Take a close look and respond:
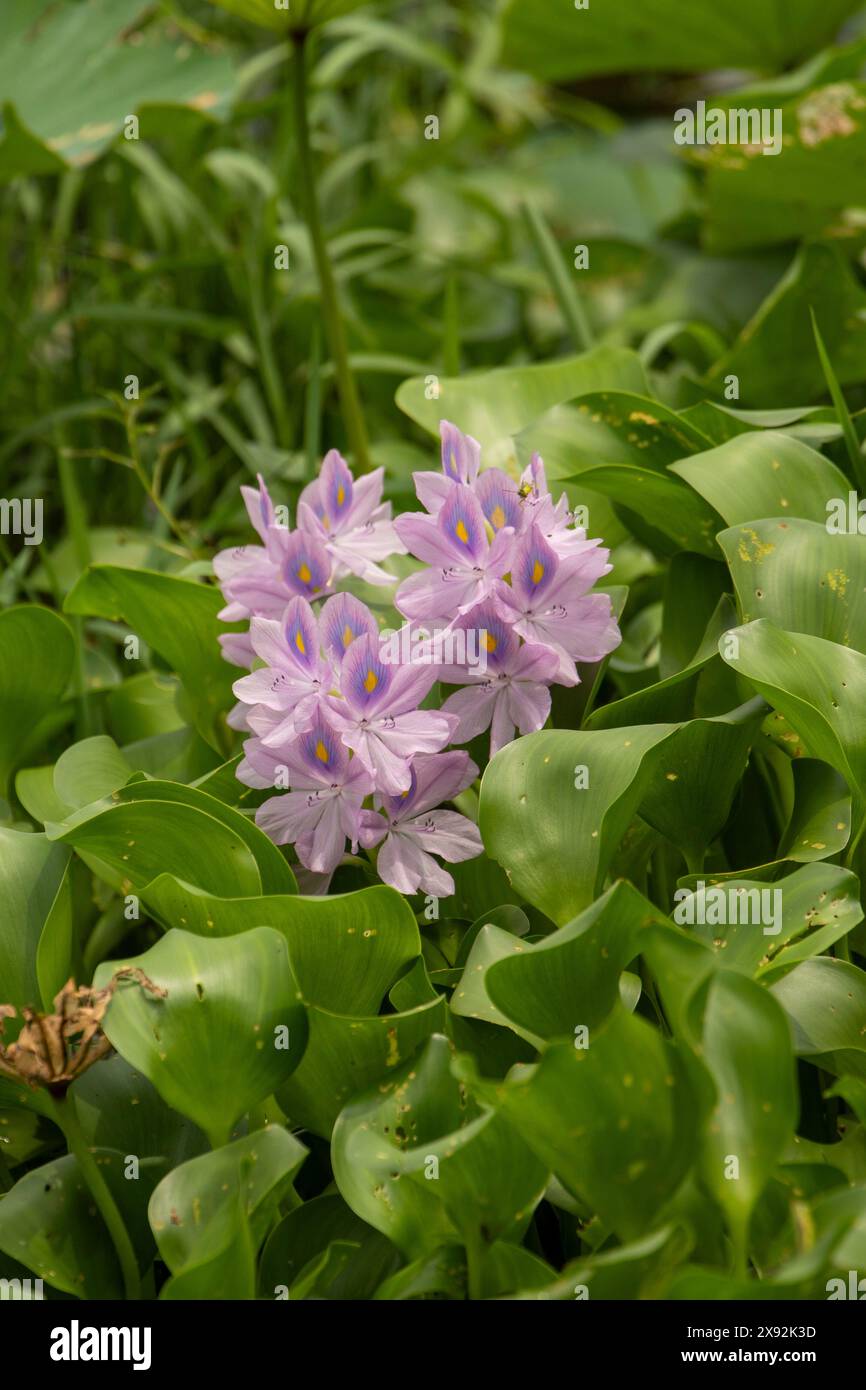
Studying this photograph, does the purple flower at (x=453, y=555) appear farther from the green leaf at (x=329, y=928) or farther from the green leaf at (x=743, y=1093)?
the green leaf at (x=743, y=1093)

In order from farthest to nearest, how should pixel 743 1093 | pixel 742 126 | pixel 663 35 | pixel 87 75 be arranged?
pixel 663 35, pixel 87 75, pixel 742 126, pixel 743 1093

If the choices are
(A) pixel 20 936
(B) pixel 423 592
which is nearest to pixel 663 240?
(B) pixel 423 592

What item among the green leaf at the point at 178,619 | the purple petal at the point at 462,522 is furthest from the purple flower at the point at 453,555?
the green leaf at the point at 178,619

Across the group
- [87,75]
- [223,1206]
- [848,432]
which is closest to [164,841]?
[223,1206]

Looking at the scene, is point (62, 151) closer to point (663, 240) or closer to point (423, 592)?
point (663, 240)

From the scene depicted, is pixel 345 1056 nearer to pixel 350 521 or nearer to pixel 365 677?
pixel 365 677
